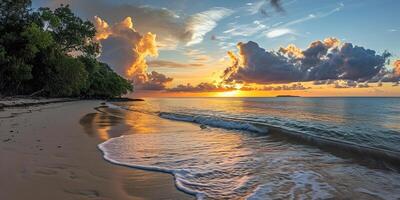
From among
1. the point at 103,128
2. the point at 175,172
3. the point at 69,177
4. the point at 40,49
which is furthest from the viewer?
the point at 40,49

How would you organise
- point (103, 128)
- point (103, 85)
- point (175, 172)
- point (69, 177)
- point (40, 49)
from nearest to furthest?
point (69, 177), point (175, 172), point (103, 128), point (40, 49), point (103, 85)

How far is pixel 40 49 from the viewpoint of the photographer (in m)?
43.3

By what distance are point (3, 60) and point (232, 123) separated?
92.3 ft

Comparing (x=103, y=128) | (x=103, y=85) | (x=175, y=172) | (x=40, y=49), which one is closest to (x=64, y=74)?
(x=40, y=49)

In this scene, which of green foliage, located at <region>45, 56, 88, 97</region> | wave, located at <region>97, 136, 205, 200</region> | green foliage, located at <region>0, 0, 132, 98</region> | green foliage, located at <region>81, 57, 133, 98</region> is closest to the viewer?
wave, located at <region>97, 136, 205, 200</region>

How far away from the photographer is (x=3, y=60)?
3509 centimetres

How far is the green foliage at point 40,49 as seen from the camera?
3778 centimetres

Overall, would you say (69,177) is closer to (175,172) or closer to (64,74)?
(175,172)

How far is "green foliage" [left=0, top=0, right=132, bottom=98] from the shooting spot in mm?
37781

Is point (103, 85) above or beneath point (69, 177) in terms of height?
above

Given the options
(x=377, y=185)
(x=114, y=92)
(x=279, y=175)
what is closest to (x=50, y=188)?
(x=279, y=175)

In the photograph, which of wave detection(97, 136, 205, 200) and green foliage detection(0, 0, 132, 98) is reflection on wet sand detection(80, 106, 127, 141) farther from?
green foliage detection(0, 0, 132, 98)

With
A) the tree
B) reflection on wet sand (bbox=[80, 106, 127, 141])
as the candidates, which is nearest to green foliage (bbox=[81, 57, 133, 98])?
the tree

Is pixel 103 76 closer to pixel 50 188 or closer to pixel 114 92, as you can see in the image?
pixel 114 92
